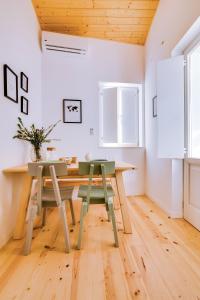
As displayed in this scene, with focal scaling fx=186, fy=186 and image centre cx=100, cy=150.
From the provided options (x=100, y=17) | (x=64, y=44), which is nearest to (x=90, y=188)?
(x=64, y=44)

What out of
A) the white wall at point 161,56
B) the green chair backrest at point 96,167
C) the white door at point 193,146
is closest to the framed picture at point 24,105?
the green chair backrest at point 96,167

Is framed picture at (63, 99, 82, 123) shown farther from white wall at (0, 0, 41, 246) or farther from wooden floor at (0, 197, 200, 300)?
wooden floor at (0, 197, 200, 300)

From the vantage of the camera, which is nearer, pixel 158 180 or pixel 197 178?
pixel 197 178

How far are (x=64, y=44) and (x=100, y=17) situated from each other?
0.70m

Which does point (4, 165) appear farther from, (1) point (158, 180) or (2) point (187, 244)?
(1) point (158, 180)

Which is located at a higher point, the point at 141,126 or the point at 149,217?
the point at 141,126

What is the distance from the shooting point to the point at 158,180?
2820mm

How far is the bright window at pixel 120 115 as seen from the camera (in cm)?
335

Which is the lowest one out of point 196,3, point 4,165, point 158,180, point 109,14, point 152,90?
point 158,180

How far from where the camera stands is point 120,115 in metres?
3.37

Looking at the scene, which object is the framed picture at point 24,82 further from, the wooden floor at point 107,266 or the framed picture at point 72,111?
the wooden floor at point 107,266

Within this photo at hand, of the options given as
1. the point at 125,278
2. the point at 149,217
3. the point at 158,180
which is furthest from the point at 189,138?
the point at 125,278

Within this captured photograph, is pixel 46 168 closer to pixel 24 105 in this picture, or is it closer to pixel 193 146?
pixel 24 105

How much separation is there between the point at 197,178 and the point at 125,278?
1.31m
